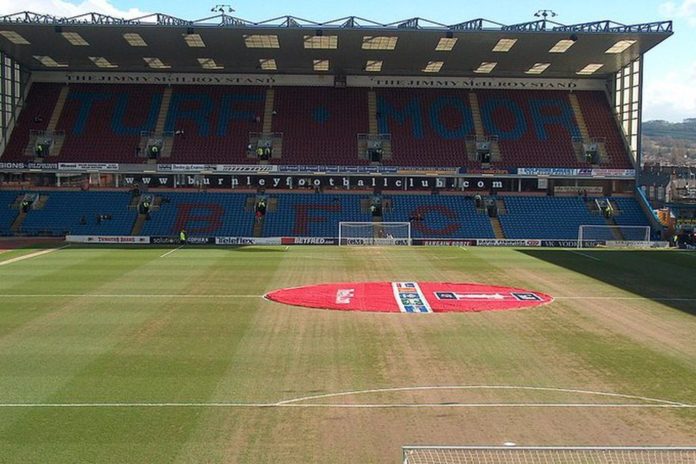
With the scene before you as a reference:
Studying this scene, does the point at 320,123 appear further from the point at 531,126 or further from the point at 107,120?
the point at 531,126

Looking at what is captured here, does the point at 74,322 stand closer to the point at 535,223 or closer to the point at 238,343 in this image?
the point at 238,343

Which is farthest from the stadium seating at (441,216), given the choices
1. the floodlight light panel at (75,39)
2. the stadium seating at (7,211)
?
the stadium seating at (7,211)

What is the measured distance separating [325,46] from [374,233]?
51.9ft

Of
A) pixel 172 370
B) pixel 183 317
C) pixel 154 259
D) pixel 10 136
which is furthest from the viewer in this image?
pixel 10 136

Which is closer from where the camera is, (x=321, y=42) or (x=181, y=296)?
(x=181, y=296)

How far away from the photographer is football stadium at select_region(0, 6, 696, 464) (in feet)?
44.4

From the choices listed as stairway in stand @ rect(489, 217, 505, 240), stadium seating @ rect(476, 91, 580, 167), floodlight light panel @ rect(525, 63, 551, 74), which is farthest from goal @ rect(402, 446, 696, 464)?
floodlight light panel @ rect(525, 63, 551, 74)

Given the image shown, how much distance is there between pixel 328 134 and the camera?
61000mm

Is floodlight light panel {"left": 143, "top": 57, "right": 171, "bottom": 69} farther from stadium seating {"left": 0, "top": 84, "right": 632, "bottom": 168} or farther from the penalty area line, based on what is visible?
the penalty area line

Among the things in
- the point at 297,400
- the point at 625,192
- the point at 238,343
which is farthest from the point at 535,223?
the point at 297,400

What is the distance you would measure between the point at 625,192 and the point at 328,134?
89.2ft

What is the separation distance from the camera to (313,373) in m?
16.9

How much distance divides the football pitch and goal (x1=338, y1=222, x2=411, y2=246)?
20484mm

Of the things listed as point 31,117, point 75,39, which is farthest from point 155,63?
point 31,117
